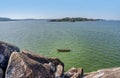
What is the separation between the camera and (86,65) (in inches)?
1935

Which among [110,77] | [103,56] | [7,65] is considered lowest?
[103,56]

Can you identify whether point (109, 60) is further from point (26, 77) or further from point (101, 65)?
point (26, 77)

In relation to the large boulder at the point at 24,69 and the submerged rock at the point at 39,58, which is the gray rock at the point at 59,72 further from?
the large boulder at the point at 24,69

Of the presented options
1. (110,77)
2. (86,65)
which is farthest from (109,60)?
(110,77)

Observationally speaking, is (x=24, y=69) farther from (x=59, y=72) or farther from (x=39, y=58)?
(x=59, y=72)

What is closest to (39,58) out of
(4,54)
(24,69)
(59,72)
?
(59,72)

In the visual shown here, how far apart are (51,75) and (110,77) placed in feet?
18.1

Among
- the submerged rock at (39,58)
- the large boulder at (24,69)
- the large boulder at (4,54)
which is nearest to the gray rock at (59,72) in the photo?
the submerged rock at (39,58)

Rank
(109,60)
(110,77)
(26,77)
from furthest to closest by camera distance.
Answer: (109,60) → (110,77) → (26,77)

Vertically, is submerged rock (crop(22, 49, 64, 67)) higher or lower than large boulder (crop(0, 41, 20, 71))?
lower

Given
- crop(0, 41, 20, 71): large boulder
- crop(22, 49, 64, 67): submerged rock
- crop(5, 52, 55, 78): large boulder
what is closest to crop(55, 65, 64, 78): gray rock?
crop(22, 49, 64, 67): submerged rock

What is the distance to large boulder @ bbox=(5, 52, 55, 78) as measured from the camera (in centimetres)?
1736

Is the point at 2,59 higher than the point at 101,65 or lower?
higher

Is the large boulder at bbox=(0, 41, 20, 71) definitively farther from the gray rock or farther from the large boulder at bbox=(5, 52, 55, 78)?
the gray rock
